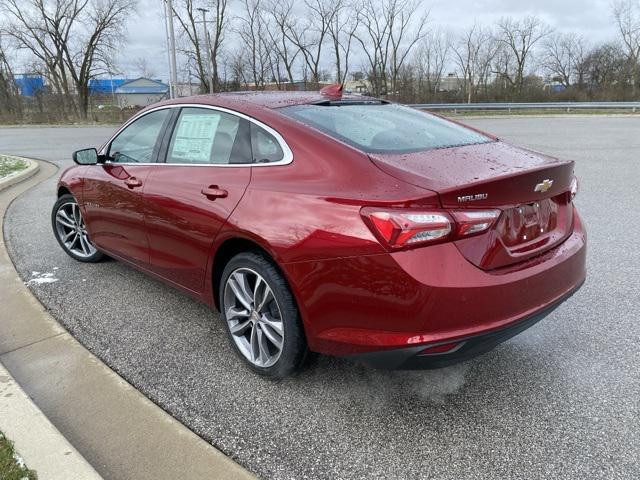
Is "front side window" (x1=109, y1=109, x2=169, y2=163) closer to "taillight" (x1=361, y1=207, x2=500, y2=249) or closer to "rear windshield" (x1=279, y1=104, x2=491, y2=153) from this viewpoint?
"rear windshield" (x1=279, y1=104, x2=491, y2=153)

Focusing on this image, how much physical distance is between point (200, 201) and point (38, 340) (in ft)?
5.19

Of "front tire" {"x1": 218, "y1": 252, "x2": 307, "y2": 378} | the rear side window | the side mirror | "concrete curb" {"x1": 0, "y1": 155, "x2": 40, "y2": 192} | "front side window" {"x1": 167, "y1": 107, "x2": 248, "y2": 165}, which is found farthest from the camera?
"concrete curb" {"x1": 0, "y1": 155, "x2": 40, "y2": 192}

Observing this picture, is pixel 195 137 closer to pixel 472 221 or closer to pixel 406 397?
pixel 472 221

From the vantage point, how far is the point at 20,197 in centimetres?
866

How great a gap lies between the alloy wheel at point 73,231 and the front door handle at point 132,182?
4.10 feet

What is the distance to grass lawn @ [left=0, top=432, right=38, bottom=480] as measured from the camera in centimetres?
217

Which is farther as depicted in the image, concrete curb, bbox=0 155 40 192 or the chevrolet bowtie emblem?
concrete curb, bbox=0 155 40 192

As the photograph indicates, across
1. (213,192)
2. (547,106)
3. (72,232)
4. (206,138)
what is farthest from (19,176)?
(547,106)

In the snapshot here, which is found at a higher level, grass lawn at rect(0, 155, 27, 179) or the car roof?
the car roof

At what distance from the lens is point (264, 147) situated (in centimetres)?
288

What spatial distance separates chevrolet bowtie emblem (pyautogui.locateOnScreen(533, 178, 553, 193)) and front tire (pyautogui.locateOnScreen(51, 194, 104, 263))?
389cm

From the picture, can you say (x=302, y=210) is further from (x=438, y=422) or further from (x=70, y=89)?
(x=70, y=89)

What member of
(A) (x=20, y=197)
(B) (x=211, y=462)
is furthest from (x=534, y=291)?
(A) (x=20, y=197)

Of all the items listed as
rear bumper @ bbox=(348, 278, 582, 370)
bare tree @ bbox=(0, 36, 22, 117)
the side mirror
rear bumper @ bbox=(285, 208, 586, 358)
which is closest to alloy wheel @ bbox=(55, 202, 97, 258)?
the side mirror
